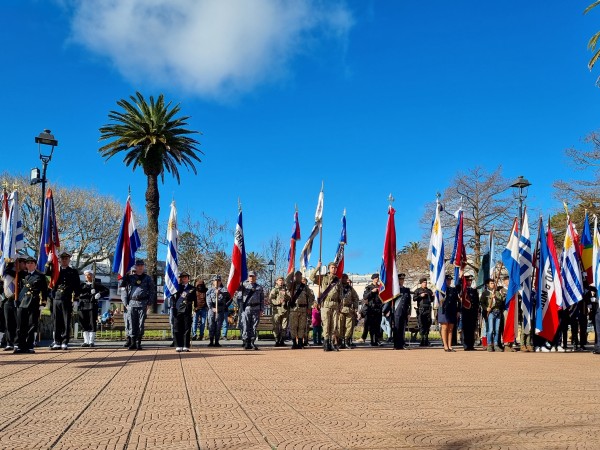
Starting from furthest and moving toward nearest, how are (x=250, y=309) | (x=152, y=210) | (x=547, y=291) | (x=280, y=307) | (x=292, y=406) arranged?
(x=152, y=210), (x=280, y=307), (x=547, y=291), (x=250, y=309), (x=292, y=406)

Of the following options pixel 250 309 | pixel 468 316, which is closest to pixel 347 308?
pixel 250 309

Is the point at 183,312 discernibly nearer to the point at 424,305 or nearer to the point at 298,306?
the point at 298,306

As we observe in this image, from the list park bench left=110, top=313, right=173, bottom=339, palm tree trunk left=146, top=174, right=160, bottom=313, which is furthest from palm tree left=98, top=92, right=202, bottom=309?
park bench left=110, top=313, right=173, bottom=339

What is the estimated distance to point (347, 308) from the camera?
A: 16.7 metres

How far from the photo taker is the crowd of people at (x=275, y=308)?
46.6ft

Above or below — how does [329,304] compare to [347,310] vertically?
above

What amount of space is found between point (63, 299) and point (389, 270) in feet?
28.3

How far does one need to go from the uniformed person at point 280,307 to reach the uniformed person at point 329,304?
1.52 meters

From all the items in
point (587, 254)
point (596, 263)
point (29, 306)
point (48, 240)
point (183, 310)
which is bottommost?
point (183, 310)

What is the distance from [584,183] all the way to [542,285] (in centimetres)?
1958

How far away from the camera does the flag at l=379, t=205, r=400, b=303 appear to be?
17.1 m

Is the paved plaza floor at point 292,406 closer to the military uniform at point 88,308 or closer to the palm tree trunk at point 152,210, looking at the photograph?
the military uniform at point 88,308

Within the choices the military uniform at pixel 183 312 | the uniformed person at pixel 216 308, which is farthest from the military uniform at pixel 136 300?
the uniformed person at pixel 216 308

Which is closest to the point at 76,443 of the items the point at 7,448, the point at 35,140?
the point at 7,448
